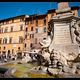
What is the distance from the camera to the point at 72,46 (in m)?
8.27

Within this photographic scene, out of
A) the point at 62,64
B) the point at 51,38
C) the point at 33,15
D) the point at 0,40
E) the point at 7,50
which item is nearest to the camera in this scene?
the point at 62,64

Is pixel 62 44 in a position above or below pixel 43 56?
above

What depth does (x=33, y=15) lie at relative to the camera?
41.0 meters

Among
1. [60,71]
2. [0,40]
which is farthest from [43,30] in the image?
[60,71]

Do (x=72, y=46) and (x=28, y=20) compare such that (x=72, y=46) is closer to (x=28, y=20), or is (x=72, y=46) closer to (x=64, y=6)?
(x=64, y=6)

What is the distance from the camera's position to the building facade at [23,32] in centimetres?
3818

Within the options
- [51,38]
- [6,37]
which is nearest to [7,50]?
[6,37]

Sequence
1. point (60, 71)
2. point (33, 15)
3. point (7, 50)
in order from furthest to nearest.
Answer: point (7, 50) → point (33, 15) → point (60, 71)

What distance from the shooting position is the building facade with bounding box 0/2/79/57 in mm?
38184

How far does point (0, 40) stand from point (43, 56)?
4058 centimetres

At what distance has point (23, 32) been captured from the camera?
136 ft

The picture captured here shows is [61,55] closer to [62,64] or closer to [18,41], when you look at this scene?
[62,64]

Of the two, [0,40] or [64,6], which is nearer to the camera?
[64,6]

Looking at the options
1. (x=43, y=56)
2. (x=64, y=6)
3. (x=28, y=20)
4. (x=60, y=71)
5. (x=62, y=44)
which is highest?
(x=28, y=20)
